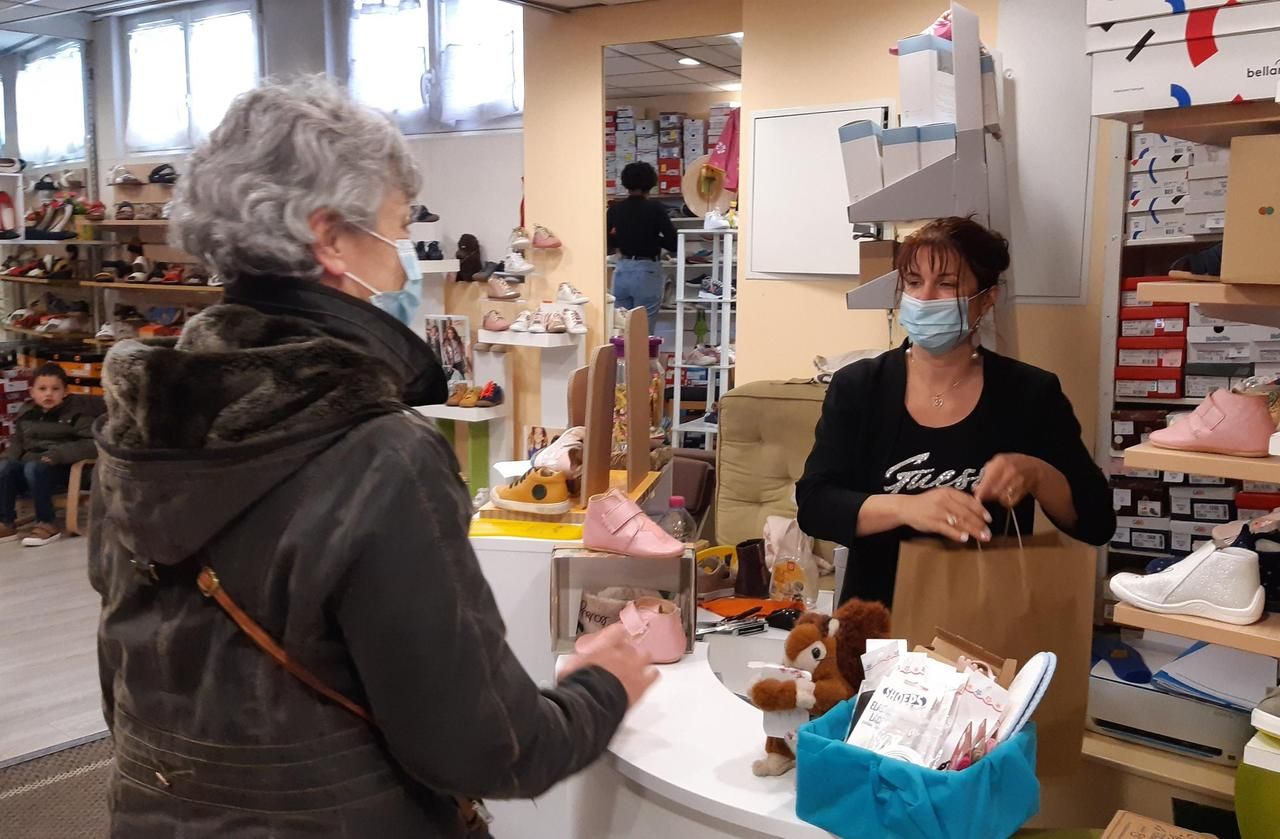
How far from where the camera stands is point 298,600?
953 millimetres

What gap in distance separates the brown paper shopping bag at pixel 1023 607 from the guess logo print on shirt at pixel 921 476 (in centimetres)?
22

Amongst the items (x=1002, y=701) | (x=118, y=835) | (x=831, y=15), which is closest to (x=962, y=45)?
(x=831, y=15)

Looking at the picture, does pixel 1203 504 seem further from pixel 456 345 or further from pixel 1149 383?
pixel 456 345

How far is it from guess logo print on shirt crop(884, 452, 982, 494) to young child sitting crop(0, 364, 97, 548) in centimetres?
541

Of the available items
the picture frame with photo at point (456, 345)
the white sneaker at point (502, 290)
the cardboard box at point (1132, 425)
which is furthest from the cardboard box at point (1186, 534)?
the picture frame with photo at point (456, 345)

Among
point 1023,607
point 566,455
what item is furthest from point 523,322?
point 1023,607

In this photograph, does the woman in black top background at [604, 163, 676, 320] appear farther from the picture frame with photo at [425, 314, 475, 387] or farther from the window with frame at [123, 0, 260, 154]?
the window with frame at [123, 0, 260, 154]

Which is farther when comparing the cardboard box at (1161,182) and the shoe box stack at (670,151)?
the shoe box stack at (670,151)

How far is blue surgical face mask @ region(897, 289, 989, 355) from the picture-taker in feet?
6.40

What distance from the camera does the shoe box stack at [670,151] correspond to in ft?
23.0

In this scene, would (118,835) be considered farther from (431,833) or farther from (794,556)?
(794,556)

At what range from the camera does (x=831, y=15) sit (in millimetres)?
3949

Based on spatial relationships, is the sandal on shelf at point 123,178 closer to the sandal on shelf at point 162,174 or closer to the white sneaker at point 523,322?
the sandal on shelf at point 162,174

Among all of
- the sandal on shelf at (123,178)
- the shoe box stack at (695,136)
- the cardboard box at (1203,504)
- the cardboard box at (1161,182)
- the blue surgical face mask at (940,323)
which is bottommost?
the cardboard box at (1203,504)
